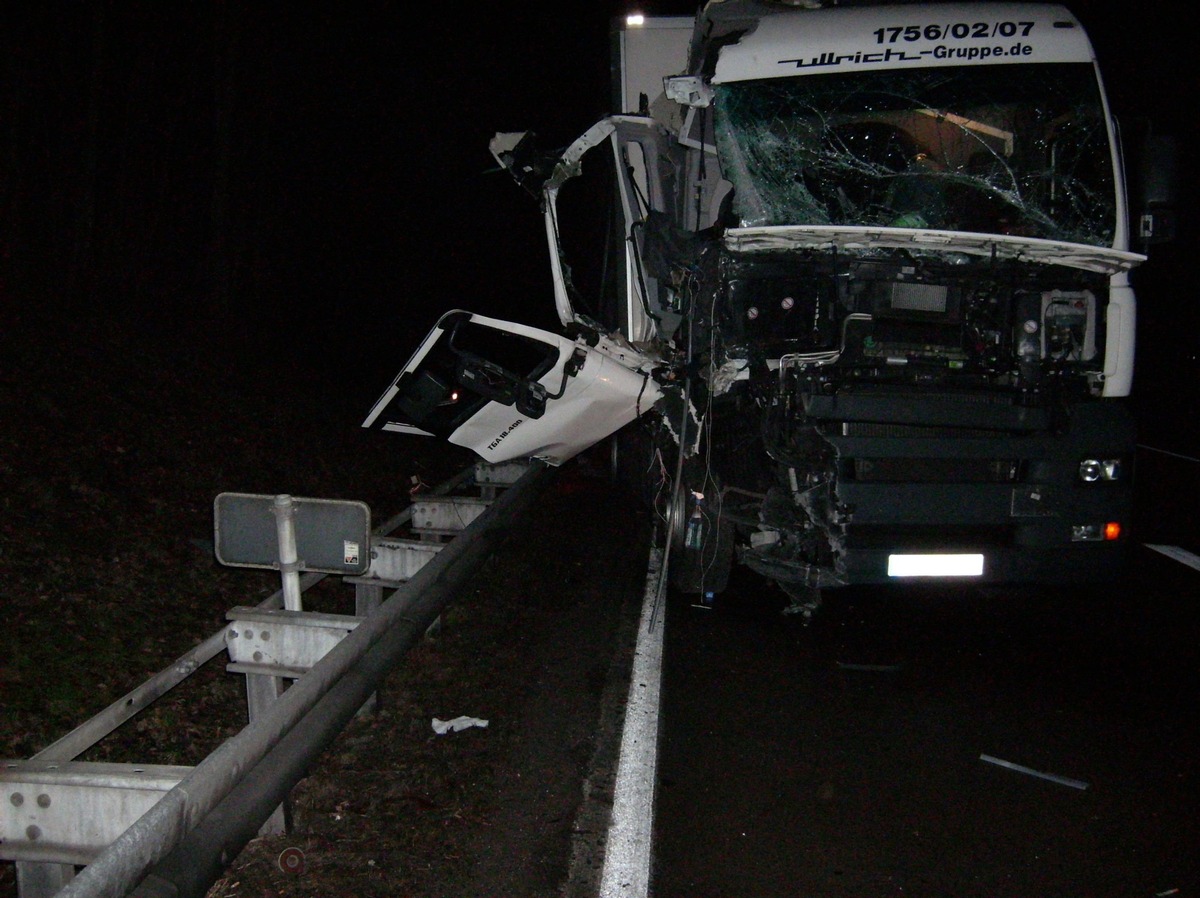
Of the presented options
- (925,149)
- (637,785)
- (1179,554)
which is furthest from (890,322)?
(1179,554)

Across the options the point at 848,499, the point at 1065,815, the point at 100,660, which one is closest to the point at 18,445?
the point at 100,660

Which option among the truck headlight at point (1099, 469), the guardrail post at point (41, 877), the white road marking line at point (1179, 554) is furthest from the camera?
the white road marking line at point (1179, 554)

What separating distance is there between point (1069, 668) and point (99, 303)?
13984 mm

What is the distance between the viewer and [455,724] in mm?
4723

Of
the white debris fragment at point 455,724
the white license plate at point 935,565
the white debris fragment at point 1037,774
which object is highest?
the white license plate at point 935,565

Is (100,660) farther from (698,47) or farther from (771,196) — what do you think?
(698,47)

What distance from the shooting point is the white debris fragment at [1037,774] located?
4.27 meters

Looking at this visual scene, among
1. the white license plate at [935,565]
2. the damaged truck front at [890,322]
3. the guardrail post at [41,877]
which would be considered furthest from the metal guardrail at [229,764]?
the white license plate at [935,565]

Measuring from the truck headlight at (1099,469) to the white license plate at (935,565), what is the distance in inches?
31.5

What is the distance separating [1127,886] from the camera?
346cm

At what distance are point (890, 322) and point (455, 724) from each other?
3.52 m

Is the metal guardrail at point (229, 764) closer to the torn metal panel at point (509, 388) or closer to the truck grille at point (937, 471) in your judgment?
the torn metal panel at point (509, 388)

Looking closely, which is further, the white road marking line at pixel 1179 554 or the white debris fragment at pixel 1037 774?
the white road marking line at pixel 1179 554

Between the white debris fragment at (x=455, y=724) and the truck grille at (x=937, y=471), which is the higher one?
the truck grille at (x=937, y=471)
